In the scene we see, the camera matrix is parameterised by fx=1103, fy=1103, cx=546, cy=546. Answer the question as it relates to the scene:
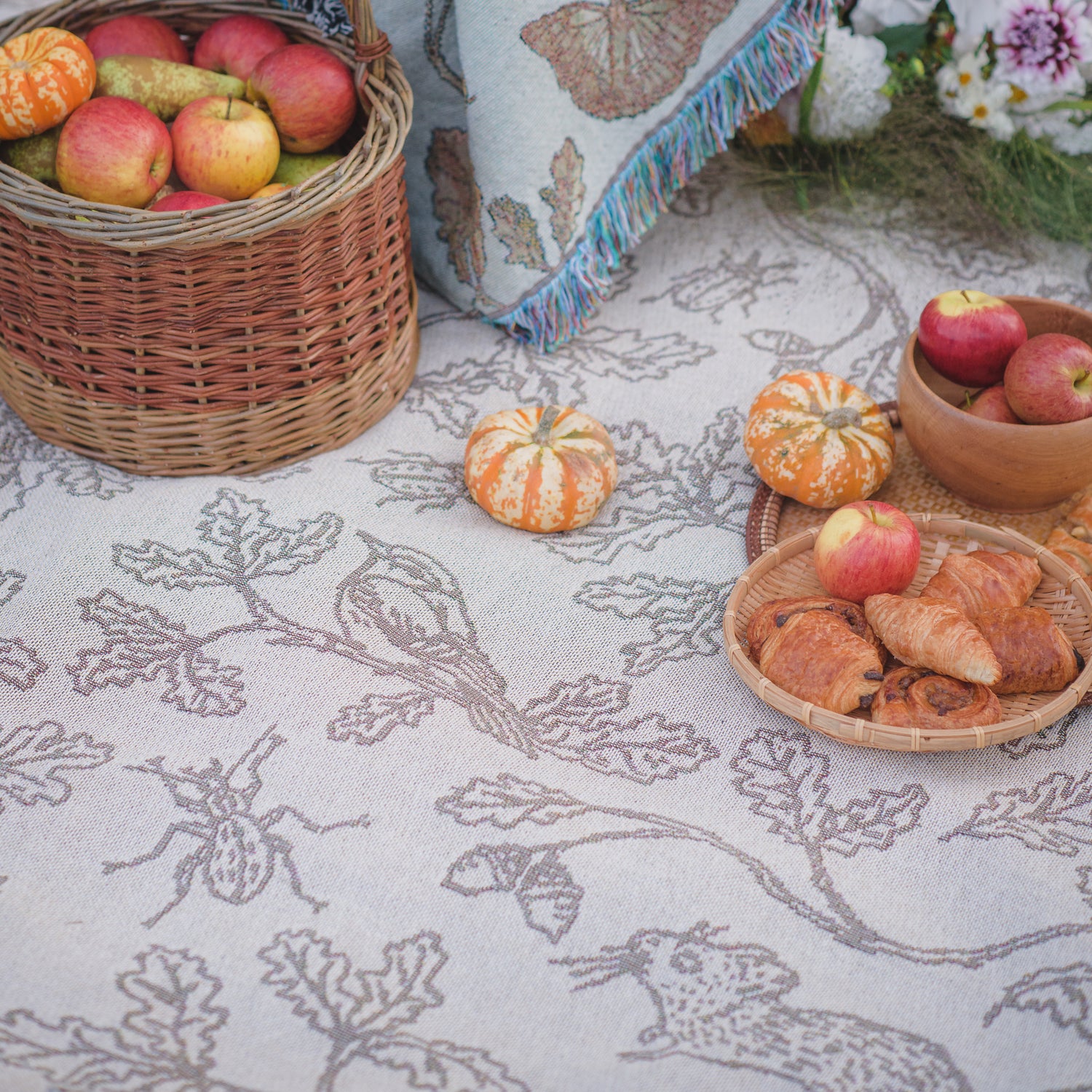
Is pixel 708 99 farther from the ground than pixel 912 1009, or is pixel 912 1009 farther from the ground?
pixel 708 99

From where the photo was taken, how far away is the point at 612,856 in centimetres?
89

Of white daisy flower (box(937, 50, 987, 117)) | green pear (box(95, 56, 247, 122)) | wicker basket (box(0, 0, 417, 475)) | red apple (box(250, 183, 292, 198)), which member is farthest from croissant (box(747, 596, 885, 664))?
white daisy flower (box(937, 50, 987, 117))

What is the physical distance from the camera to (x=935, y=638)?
2.99 ft

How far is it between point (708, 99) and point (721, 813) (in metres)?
0.89

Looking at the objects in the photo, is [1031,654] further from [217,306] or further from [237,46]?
[237,46]

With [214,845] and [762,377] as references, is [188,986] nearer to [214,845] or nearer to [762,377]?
[214,845]

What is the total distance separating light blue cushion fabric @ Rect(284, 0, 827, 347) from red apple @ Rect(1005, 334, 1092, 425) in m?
0.53

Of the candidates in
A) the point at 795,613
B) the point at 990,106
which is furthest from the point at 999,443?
the point at 990,106

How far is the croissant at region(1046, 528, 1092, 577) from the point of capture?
1.07 m

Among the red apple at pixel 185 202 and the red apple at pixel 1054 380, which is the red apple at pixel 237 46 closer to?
the red apple at pixel 185 202

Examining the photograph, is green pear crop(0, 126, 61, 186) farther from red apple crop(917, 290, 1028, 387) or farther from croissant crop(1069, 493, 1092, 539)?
croissant crop(1069, 493, 1092, 539)

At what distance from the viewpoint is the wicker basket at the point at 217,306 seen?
1.05 metres

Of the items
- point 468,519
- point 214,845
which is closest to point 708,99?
point 468,519

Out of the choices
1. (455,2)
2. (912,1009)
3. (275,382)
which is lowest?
(912,1009)
